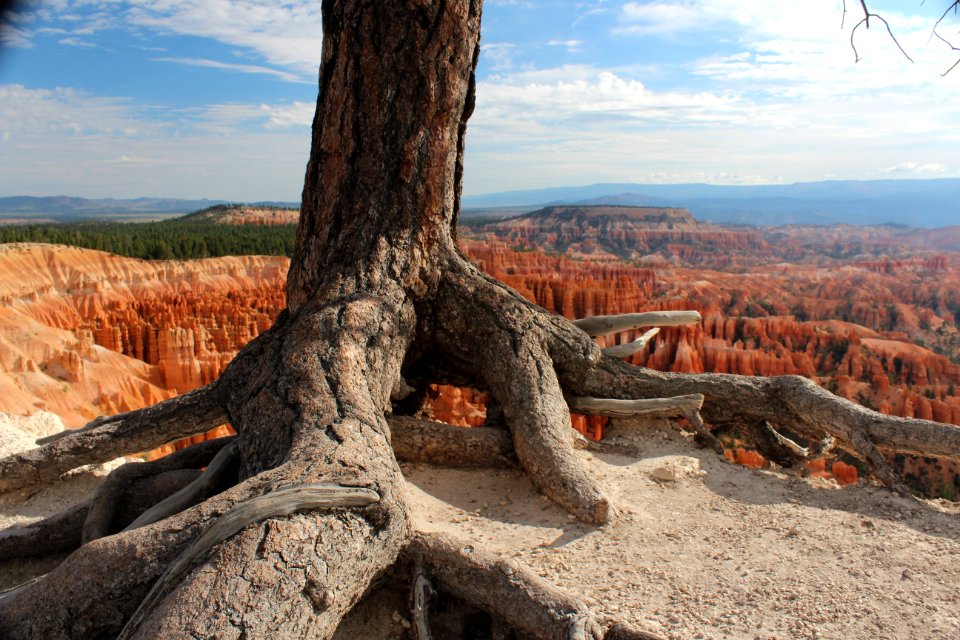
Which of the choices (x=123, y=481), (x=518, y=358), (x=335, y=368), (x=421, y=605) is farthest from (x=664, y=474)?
(x=123, y=481)

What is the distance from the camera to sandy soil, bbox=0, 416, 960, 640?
270 cm

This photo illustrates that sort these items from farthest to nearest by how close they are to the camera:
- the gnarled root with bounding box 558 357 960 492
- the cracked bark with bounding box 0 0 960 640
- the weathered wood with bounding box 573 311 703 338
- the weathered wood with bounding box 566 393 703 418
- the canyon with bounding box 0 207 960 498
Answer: the canyon with bounding box 0 207 960 498
the weathered wood with bounding box 573 311 703 338
the weathered wood with bounding box 566 393 703 418
the gnarled root with bounding box 558 357 960 492
the cracked bark with bounding box 0 0 960 640

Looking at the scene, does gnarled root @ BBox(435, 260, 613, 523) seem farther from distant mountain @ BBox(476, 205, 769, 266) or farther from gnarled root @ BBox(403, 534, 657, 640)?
distant mountain @ BBox(476, 205, 769, 266)

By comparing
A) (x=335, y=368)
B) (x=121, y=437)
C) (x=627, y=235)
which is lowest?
(x=121, y=437)

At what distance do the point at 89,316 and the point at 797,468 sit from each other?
99.8 ft

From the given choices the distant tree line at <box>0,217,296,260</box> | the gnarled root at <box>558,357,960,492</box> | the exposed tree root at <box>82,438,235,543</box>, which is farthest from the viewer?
the distant tree line at <box>0,217,296,260</box>

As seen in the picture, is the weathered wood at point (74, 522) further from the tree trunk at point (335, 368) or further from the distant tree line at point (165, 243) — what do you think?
the distant tree line at point (165, 243)

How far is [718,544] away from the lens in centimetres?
336

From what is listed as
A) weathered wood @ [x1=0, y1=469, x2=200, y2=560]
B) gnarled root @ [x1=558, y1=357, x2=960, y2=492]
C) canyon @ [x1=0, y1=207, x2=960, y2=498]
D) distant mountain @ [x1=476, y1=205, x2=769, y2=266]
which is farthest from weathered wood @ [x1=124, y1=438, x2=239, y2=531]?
distant mountain @ [x1=476, y1=205, x2=769, y2=266]

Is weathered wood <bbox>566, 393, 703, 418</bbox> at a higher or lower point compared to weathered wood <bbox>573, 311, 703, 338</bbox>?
lower

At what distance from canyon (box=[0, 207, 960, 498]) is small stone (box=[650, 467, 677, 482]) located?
2173 millimetres

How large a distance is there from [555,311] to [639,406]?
29.2m

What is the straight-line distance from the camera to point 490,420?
15.3ft

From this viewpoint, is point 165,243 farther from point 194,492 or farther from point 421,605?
point 421,605
